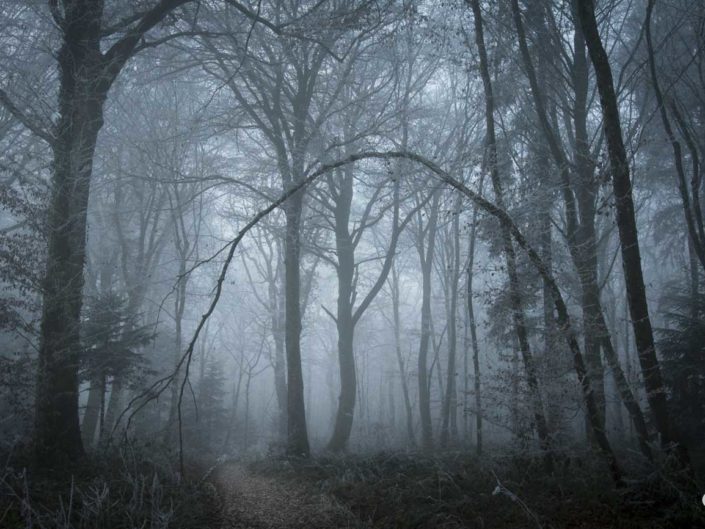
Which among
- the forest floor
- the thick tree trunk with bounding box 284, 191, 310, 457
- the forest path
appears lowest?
the forest path

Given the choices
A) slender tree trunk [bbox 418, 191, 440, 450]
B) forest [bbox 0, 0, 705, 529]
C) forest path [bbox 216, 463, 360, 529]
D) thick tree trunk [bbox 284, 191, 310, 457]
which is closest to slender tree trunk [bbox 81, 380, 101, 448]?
forest [bbox 0, 0, 705, 529]

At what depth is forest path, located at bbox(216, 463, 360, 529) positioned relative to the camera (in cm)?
581

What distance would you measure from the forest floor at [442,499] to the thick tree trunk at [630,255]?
86cm

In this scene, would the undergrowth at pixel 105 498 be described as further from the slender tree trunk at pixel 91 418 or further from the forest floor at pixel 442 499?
the slender tree trunk at pixel 91 418

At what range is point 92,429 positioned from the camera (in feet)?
44.0

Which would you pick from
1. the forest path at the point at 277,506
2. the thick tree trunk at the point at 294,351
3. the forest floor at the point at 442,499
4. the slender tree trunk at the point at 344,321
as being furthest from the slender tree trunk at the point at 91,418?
the slender tree trunk at the point at 344,321

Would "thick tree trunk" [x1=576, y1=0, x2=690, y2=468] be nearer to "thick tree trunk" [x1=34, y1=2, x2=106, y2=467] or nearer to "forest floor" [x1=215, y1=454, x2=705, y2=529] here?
"forest floor" [x1=215, y1=454, x2=705, y2=529]

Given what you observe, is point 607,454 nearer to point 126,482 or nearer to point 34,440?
point 126,482

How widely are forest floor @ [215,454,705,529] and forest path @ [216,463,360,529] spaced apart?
14 millimetres

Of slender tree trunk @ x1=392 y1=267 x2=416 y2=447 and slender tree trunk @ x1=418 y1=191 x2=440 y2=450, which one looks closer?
slender tree trunk @ x1=418 y1=191 x2=440 y2=450

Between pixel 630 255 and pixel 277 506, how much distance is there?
20.3 ft

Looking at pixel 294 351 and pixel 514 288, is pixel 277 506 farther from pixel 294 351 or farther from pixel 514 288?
pixel 514 288

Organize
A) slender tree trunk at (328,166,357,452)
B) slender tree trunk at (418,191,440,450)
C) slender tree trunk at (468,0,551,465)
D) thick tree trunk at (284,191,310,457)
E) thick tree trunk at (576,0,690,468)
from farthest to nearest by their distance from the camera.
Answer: slender tree trunk at (418,191,440,450)
slender tree trunk at (328,166,357,452)
thick tree trunk at (284,191,310,457)
slender tree trunk at (468,0,551,465)
thick tree trunk at (576,0,690,468)

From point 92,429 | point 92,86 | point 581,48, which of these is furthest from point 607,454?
point 92,429
